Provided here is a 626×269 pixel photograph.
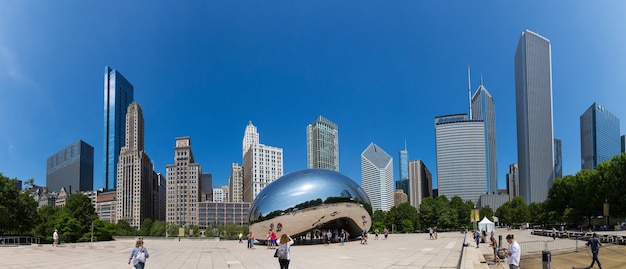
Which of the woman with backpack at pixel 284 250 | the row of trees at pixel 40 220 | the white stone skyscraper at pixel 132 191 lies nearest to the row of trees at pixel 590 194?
the woman with backpack at pixel 284 250

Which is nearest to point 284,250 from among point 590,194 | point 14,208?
point 14,208

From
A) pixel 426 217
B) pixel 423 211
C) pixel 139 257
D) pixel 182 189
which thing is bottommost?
pixel 426 217

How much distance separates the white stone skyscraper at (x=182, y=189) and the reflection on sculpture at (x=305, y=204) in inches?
6056

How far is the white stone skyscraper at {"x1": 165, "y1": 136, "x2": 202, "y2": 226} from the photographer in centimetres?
18388

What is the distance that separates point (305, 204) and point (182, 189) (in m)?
161

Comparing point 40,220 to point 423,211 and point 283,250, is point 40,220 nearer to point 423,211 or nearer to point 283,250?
point 283,250

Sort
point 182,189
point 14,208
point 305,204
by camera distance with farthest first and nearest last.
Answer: point 182,189
point 14,208
point 305,204

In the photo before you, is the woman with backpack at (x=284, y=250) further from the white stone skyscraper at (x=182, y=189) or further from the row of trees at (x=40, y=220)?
the white stone skyscraper at (x=182, y=189)

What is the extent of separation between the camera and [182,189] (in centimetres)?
18600

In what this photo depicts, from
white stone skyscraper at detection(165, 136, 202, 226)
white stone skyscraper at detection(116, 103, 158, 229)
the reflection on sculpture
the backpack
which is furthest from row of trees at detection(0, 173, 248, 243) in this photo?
white stone skyscraper at detection(116, 103, 158, 229)

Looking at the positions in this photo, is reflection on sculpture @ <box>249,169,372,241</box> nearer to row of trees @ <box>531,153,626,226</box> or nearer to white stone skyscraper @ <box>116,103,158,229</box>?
row of trees @ <box>531,153,626,226</box>

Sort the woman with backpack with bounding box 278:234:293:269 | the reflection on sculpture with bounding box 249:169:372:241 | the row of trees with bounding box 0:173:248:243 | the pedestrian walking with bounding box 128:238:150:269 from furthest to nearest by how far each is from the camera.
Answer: the row of trees with bounding box 0:173:248:243
the reflection on sculpture with bounding box 249:169:372:241
the woman with backpack with bounding box 278:234:293:269
the pedestrian walking with bounding box 128:238:150:269

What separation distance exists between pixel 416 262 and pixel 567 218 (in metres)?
68.3

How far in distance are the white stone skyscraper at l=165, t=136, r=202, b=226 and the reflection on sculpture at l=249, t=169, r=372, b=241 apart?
154m
